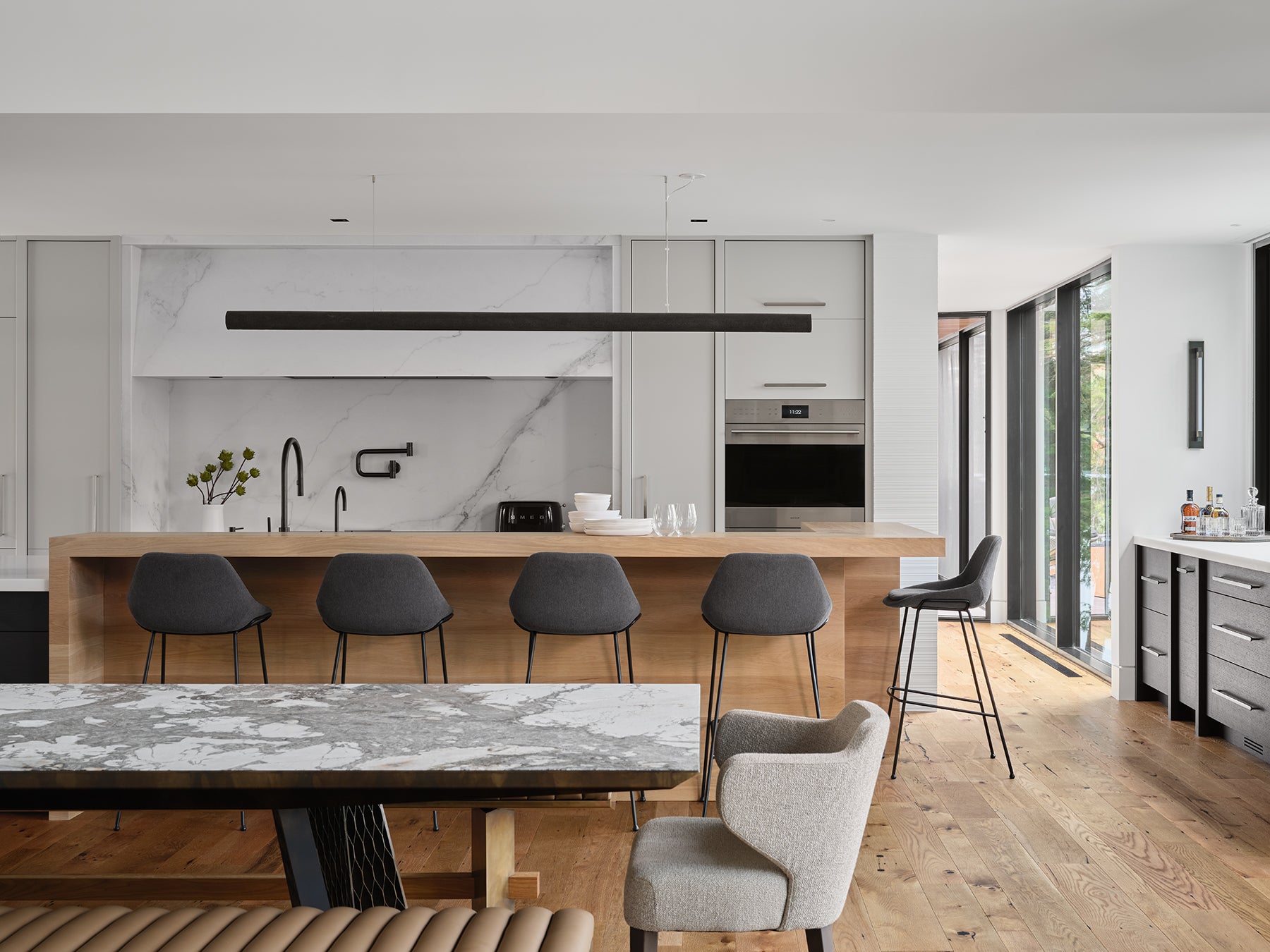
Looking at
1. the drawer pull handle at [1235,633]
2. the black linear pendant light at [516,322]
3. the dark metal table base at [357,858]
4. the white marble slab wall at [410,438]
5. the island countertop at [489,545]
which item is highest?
the black linear pendant light at [516,322]

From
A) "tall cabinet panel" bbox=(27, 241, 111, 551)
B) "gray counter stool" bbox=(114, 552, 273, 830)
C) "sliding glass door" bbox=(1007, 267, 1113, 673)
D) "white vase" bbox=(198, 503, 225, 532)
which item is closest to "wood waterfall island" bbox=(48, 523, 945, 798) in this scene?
"gray counter stool" bbox=(114, 552, 273, 830)

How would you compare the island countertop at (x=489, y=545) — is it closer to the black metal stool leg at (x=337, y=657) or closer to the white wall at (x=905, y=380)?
the black metal stool leg at (x=337, y=657)

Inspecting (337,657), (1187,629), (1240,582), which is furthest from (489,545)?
(1187,629)

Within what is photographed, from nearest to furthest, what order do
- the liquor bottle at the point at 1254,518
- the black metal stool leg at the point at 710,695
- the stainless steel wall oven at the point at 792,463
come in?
the black metal stool leg at the point at 710,695 < the liquor bottle at the point at 1254,518 < the stainless steel wall oven at the point at 792,463

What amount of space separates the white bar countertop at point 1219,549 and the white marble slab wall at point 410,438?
2.97m

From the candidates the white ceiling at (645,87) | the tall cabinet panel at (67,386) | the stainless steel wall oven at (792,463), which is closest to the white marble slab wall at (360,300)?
the tall cabinet panel at (67,386)

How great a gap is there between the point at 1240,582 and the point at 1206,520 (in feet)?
2.66

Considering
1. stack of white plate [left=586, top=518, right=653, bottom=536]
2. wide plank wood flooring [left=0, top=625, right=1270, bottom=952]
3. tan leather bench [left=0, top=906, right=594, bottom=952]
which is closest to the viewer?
tan leather bench [left=0, top=906, right=594, bottom=952]

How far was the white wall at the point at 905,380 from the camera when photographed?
5277mm

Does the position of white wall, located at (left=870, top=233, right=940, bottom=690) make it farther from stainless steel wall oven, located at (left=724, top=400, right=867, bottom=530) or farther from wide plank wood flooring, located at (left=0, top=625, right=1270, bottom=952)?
wide plank wood flooring, located at (left=0, top=625, right=1270, bottom=952)

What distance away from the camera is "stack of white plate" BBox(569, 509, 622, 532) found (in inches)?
151

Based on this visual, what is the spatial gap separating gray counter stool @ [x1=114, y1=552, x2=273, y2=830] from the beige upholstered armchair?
84.7 inches

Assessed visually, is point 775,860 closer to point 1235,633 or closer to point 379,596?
point 379,596

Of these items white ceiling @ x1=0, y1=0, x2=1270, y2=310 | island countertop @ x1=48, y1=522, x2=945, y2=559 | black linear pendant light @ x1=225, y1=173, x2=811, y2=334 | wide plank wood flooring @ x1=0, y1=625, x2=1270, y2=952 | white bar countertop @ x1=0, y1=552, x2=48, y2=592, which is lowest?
wide plank wood flooring @ x1=0, y1=625, x2=1270, y2=952
